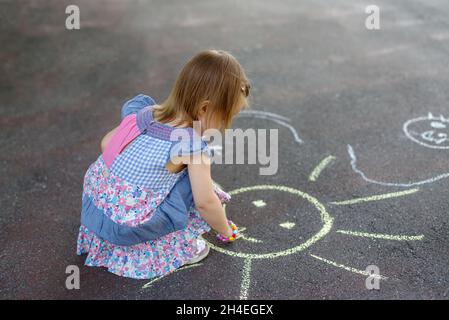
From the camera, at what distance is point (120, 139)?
2.71 m

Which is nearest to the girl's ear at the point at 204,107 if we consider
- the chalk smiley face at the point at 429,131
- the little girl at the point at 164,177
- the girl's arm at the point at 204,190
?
the little girl at the point at 164,177

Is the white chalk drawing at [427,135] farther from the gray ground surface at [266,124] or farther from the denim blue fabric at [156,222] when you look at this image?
the denim blue fabric at [156,222]

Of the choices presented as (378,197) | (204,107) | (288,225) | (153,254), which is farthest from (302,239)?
(204,107)

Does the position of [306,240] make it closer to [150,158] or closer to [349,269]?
[349,269]

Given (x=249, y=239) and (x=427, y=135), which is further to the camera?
(x=427, y=135)

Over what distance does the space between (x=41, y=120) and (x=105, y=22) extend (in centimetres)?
266

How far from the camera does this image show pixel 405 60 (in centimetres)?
521

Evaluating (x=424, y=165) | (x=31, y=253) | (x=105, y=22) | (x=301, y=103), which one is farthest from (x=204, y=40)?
(x=31, y=253)

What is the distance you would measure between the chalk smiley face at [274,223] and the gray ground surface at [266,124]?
0.01 meters

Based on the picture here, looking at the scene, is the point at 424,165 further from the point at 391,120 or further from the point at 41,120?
the point at 41,120

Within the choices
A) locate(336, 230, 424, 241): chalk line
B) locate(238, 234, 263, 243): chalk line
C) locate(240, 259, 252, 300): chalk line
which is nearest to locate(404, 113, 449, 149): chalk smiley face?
locate(336, 230, 424, 241): chalk line

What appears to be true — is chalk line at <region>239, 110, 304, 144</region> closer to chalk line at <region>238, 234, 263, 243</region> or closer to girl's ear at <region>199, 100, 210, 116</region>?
chalk line at <region>238, 234, 263, 243</region>

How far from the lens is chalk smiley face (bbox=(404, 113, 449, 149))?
3848 millimetres

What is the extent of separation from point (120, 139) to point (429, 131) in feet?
8.22
